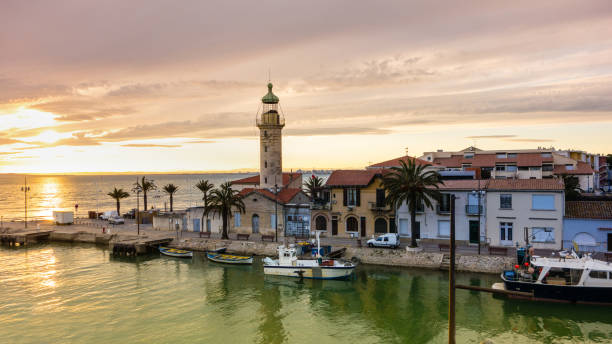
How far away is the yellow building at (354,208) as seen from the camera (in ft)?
150

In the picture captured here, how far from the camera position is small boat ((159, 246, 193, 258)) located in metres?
46.6

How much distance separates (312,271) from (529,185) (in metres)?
23.1

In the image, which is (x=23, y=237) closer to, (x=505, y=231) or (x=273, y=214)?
(x=273, y=214)

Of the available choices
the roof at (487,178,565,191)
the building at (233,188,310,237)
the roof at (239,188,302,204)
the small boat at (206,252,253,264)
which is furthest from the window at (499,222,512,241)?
the small boat at (206,252,253,264)

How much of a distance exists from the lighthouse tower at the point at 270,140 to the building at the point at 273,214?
6265mm

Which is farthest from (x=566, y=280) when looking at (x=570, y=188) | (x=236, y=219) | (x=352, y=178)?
(x=236, y=219)

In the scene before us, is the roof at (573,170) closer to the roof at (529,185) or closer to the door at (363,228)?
the roof at (529,185)

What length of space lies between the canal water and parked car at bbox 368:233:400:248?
3.01 m

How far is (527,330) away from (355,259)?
17.9 metres

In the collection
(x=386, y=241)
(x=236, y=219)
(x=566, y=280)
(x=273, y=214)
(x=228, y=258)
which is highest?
(x=273, y=214)

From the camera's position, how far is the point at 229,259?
43.0 m

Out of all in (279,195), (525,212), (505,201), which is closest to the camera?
(525,212)

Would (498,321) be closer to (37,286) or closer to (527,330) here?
(527,330)

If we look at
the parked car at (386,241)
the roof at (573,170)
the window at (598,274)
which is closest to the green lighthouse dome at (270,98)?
the parked car at (386,241)
